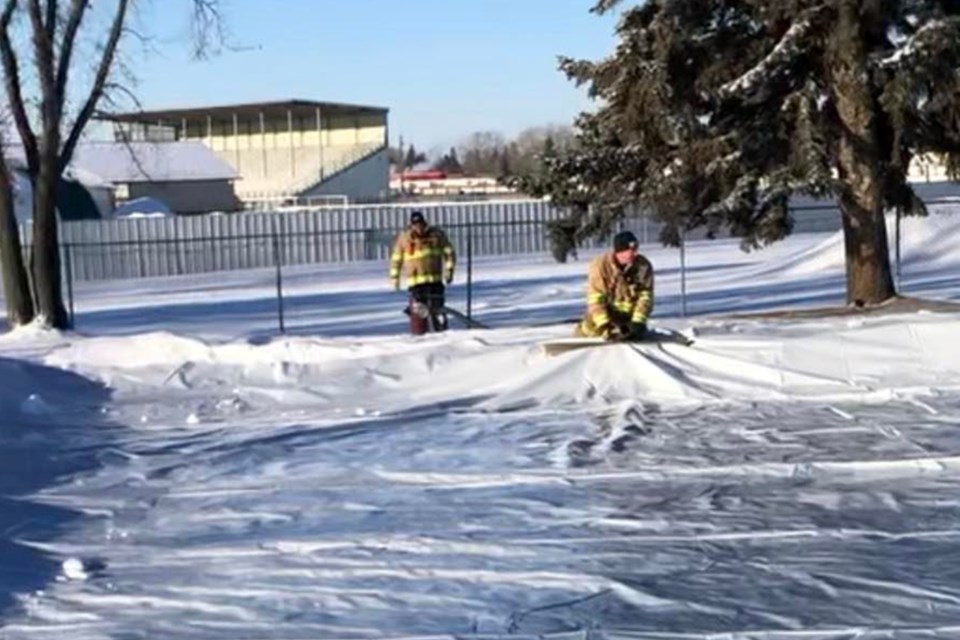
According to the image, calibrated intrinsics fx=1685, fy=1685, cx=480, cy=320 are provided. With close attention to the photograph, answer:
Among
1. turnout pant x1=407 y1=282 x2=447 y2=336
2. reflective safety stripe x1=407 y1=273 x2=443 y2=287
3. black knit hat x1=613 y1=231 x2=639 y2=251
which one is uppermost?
black knit hat x1=613 y1=231 x2=639 y2=251

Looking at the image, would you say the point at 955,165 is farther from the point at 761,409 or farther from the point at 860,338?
the point at 761,409

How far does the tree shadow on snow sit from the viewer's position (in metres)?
8.33

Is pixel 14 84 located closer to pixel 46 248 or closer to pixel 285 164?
pixel 46 248

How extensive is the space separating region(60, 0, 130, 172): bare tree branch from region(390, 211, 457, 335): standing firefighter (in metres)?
6.28

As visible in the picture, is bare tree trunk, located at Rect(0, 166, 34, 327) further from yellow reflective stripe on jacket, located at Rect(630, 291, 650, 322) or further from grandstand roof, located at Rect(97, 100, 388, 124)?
grandstand roof, located at Rect(97, 100, 388, 124)

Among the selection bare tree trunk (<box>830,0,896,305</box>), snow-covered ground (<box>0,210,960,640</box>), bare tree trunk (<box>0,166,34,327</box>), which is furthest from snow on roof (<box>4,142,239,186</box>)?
snow-covered ground (<box>0,210,960,640</box>)

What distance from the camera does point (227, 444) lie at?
1220 centimetres

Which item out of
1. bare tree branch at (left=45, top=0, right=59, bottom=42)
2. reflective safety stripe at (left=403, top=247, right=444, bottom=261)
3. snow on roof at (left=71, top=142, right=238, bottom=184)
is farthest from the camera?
snow on roof at (left=71, top=142, right=238, bottom=184)

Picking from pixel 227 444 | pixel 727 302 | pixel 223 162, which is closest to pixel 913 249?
pixel 727 302

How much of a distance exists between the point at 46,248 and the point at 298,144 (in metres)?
80.2

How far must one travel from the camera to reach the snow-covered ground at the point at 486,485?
7.19 meters

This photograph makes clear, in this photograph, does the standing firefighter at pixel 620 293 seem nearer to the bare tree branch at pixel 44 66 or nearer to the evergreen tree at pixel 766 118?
the evergreen tree at pixel 766 118

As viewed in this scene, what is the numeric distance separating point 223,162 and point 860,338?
68.3m

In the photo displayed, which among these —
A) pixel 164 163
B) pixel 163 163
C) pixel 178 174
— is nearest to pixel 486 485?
pixel 163 163
